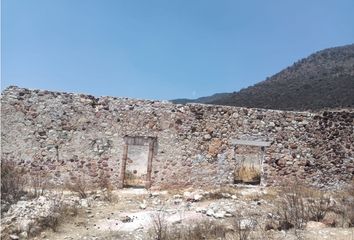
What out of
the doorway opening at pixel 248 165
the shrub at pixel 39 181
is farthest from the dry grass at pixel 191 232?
the doorway opening at pixel 248 165

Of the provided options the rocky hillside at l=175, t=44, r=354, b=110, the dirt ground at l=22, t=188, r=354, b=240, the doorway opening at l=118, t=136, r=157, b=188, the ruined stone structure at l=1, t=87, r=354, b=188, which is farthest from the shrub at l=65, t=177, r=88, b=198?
the rocky hillside at l=175, t=44, r=354, b=110

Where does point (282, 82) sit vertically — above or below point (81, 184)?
above

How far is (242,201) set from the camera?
39.1ft

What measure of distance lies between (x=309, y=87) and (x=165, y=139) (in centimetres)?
2598

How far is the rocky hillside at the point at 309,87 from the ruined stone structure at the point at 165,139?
1670 cm

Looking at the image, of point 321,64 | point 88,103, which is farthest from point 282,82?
point 88,103

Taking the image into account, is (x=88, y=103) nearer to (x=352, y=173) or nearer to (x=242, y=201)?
(x=242, y=201)

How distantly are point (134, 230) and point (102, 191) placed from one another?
3470 mm

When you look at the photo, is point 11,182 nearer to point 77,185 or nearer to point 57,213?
point 77,185

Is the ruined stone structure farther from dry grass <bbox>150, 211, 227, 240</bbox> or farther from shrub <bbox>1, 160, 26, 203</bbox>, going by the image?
dry grass <bbox>150, 211, 227, 240</bbox>

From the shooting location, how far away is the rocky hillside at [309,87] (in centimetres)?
3222

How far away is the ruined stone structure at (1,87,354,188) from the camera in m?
13.1

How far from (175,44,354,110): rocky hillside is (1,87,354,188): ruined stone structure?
16.7 m

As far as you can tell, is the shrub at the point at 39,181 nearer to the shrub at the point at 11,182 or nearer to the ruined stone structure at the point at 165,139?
the ruined stone structure at the point at 165,139
